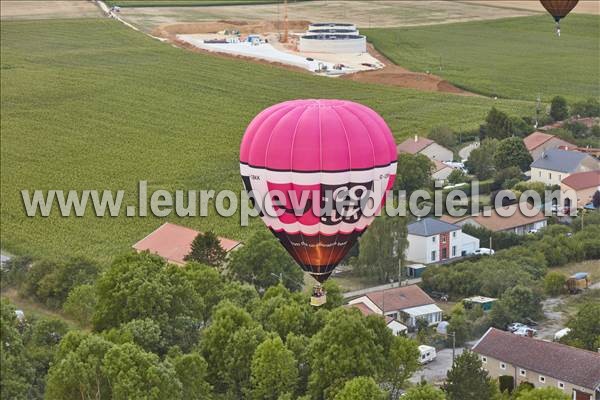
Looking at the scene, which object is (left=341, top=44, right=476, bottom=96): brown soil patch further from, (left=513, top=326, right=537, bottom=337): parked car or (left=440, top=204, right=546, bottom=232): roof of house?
(left=513, top=326, right=537, bottom=337): parked car

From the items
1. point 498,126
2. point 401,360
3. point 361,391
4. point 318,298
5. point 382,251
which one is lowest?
point 382,251

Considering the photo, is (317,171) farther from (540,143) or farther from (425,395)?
(540,143)

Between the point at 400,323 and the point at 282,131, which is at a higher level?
the point at 282,131

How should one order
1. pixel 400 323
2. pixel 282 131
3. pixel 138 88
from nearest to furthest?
pixel 282 131, pixel 400 323, pixel 138 88

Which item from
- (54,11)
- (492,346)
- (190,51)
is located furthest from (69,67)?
(492,346)

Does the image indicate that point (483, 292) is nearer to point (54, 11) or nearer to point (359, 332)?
point (359, 332)

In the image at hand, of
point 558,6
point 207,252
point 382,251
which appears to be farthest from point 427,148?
point 207,252

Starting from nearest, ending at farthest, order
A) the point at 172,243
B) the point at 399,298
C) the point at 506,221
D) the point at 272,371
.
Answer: the point at 272,371 → the point at 399,298 → the point at 172,243 → the point at 506,221
